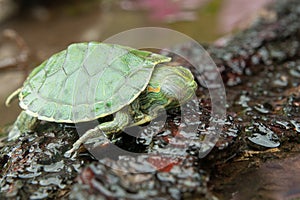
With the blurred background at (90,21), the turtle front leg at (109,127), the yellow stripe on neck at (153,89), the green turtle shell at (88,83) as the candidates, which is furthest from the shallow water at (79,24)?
the yellow stripe on neck at (153,89)

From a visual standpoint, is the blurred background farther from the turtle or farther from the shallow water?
the turtle

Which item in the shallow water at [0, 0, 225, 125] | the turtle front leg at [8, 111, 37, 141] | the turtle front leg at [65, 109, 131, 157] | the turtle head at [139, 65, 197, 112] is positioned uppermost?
the turtle head at [139, 65, 197, 112]

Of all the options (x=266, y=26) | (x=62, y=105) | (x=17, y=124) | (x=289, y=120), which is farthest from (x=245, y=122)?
(x=266, y=26)

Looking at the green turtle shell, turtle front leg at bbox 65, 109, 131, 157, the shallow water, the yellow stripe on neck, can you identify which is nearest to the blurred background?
the shallow water

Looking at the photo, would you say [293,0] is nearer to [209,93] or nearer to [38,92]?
[209,93]

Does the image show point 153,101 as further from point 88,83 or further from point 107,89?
point 88,83

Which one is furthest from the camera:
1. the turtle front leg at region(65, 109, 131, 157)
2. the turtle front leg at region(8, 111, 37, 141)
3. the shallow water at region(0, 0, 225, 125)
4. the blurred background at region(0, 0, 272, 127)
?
the shallow water at region(0, 0, 225, 125)

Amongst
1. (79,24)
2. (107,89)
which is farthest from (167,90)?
(79,24)

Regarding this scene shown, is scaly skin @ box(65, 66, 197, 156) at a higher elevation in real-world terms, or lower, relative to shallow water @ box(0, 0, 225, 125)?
higher

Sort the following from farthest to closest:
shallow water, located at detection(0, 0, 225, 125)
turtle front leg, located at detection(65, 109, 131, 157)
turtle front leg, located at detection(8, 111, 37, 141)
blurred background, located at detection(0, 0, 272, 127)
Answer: shallow water, located at detection(0, 0, 225, 125) → blurred background, located at detection(0, 0, 272, 127) → turtle front leg, located at detection(8, 111, 37, 141) → turtle front leg, located at detection(65, 109, 131, 157)
